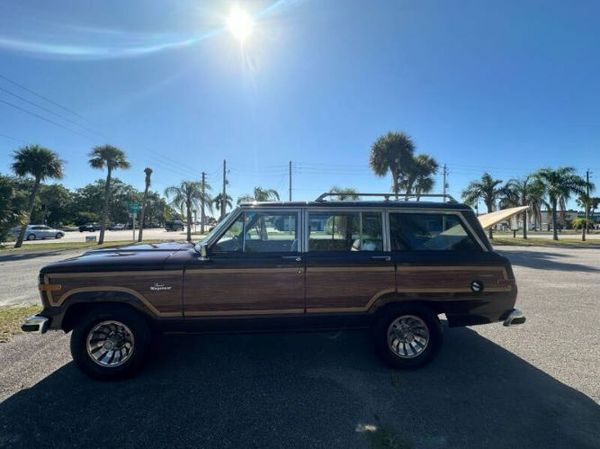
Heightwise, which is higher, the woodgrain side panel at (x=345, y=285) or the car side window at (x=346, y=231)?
the car side window at (x=346, y=231)

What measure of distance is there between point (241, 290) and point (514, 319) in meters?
3.32

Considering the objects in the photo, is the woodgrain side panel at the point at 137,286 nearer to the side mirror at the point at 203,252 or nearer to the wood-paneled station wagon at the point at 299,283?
the wood-paneled station wagon at the point at 299,283

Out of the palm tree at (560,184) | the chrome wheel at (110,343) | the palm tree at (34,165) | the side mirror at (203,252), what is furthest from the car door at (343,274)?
the palm tree at (560,184)

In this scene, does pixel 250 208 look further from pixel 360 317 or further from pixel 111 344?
pixel 111 344

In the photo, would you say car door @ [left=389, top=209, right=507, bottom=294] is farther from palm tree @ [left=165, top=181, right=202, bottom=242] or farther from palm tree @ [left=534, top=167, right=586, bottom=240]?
palm tree @ [left=165, top=181, right=202, bottom=242]

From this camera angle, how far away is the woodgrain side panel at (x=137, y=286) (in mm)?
3463

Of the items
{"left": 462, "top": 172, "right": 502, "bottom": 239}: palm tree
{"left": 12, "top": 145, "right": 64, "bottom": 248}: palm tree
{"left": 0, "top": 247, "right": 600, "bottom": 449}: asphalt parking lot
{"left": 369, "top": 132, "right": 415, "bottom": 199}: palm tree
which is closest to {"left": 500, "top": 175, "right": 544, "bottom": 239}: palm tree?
{"left": 462, "top": 172, "right": 502, "bottom": 239}: palm tree

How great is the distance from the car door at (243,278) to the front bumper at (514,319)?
2.55 m

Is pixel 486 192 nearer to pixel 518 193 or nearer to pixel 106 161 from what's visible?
pixel 518 193

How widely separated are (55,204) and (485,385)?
276ft

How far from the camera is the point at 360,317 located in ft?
12.5

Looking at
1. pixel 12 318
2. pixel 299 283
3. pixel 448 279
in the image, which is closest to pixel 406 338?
pixel 448 279

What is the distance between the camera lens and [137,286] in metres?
3.53

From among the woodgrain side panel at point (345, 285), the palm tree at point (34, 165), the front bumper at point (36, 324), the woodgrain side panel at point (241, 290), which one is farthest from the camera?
the palm tree at point (34, 165)
